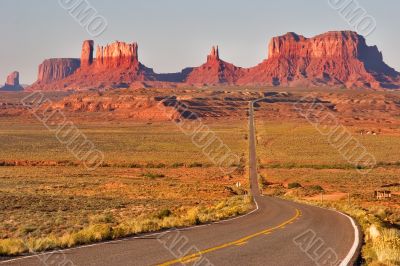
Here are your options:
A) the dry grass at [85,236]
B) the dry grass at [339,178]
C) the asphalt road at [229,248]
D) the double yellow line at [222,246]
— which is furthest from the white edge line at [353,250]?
the dry grass at [85,236]

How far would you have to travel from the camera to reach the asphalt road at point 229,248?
40.9ft

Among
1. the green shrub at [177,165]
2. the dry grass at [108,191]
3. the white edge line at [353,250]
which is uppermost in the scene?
the white edge line at [353,250]

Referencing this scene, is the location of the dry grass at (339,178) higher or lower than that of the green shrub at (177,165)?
higher

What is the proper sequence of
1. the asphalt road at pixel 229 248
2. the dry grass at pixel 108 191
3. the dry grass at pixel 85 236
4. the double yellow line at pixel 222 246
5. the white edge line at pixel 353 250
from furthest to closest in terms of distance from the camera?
the dry grass at pixel 108 191 → the dry grass at pixel 85 236 → the white edge line at pixel 353 250 → the asphalt road at pixel 229 248 → the double yellow line at pixel 222 246

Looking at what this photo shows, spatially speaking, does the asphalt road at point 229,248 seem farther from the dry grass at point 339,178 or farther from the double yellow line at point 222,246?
the dry grass at point 339,178

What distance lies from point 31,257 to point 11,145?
85.8 metres

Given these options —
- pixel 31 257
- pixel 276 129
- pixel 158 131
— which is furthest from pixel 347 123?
pixel 31 257

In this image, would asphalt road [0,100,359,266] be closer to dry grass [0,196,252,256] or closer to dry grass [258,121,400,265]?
dry grass [0,196,252,256]

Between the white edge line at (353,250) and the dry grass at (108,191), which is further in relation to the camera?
the dry grass at (108,191)

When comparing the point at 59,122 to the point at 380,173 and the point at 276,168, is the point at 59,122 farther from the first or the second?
the point at 380,173

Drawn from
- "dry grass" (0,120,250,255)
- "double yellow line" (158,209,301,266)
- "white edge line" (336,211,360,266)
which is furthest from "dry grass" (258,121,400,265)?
"dry grass" (0,120,250,255)

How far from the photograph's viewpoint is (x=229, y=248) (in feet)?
48.4

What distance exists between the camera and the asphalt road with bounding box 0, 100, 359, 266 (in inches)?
491

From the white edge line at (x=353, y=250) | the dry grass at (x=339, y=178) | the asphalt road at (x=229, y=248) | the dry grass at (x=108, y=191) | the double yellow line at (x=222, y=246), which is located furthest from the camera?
the dry grass at (x=108, y=191)
